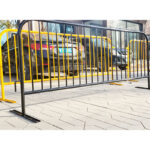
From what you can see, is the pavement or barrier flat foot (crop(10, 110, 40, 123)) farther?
barrier flat foot (crop(10, 110, 40, 123))

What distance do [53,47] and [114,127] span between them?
12.9 feet

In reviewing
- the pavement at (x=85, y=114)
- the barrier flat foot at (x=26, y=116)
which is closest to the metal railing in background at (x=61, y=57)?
the barrier flat foot at (x=26, y=116)

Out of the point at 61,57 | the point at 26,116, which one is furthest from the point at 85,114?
the point at 61,57

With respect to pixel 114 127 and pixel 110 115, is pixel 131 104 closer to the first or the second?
pixel 110 115

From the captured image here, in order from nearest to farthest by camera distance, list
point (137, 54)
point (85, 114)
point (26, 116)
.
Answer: point (26, 116) → point (85, 114) → point (137, 54)

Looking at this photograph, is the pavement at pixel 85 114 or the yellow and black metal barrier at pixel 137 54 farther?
the yellow and black metal barrier at pixel 137 54

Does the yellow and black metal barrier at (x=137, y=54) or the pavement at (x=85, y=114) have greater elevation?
the yellow and black metal barrier at (x=137, y=54)

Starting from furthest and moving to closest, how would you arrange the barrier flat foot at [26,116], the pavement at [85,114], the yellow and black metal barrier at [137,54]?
1. the yellow and black metal barrier at [137,54]
2. the barrier flat foot at [26,116]
3. the pavement at [85,114]

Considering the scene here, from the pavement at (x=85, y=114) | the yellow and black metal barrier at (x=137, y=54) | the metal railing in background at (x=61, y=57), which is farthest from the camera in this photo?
the yellow and black metal barrier at (x=137, y=54)

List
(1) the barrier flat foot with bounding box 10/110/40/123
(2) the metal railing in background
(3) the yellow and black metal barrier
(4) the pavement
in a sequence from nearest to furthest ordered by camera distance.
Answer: (4) the pavement → (1) the barrier flat foot with bounding box 10/110/40/123 → (2) the metal railing in background → (3) the yellow and black metal barrier

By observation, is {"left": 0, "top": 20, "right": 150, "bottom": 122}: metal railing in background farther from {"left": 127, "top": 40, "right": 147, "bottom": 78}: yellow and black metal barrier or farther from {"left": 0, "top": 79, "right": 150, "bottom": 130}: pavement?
{"left": 0, "top": 79, "right": 150, "bottom": 130}: pavement

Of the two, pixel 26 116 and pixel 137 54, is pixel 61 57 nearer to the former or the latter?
pixel 137 54

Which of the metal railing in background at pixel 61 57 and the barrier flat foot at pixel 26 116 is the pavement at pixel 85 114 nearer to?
the barrier flat foot at pixel 26 116

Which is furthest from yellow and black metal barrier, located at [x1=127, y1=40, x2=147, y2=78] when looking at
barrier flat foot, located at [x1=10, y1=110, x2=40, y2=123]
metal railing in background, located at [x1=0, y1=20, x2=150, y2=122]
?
barrier flat foot, located at [x1=10, y1=110, x2=40, y2=123]
